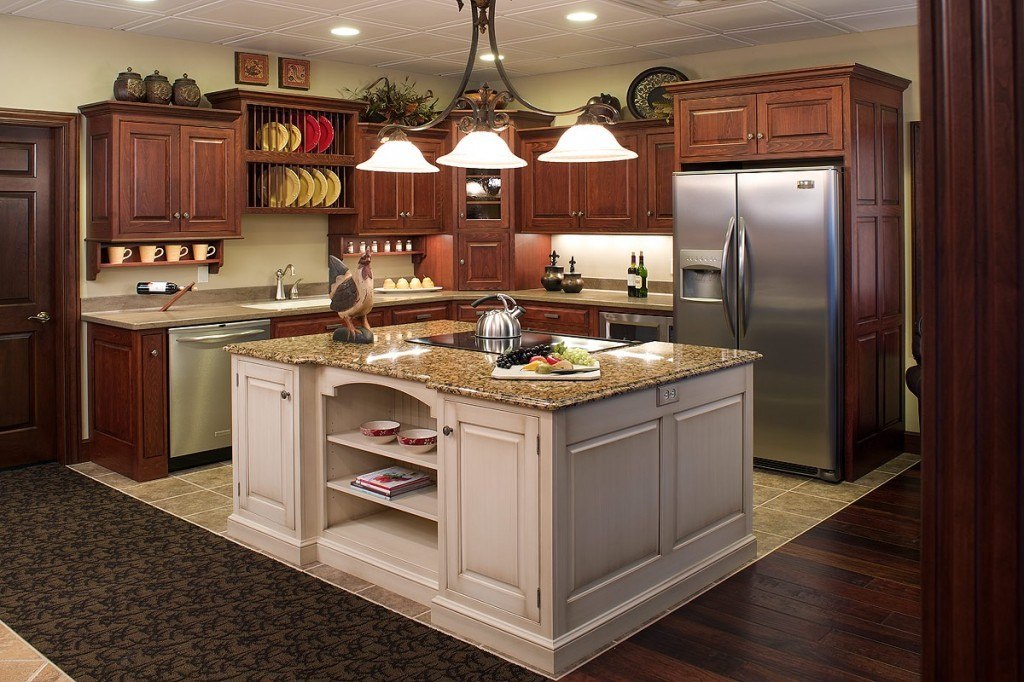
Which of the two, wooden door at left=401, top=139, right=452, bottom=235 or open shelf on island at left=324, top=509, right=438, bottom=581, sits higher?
wooden door at left=401, top=139, right=452, bottom=235

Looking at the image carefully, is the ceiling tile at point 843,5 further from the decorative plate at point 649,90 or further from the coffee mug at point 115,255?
the coffee mug at point 115,255

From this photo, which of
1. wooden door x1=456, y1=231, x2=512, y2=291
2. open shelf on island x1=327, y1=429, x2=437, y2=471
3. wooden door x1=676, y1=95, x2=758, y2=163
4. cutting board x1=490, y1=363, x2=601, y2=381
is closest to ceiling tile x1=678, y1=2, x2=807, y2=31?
wooden door x1=676, y1=95, x2=758, y2=163

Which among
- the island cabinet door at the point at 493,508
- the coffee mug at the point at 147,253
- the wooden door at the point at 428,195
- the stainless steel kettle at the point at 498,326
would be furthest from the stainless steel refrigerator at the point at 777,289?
the coffee mug at the point at 147,253

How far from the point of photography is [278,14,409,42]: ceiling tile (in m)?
5.41

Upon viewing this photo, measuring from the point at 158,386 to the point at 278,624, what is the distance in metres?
2.43

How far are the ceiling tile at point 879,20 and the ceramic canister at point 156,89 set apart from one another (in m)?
4.07

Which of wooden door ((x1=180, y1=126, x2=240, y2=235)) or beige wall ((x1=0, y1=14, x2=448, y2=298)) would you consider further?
wooden door ((x1=180, y1=126, x2=240, y2=235))

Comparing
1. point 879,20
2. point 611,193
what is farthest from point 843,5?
point 611,193

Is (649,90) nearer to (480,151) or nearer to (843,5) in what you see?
(843,5)

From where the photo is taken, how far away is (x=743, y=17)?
17.5ft

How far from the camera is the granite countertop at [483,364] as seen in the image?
3.03 meters

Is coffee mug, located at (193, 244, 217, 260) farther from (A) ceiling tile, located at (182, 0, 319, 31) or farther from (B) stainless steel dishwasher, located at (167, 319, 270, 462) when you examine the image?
(A) ceiling tile, located at (182, 0, 319, 31)

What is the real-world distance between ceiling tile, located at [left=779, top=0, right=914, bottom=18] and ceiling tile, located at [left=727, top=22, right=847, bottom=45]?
33 cm

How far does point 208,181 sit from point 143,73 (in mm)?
797
